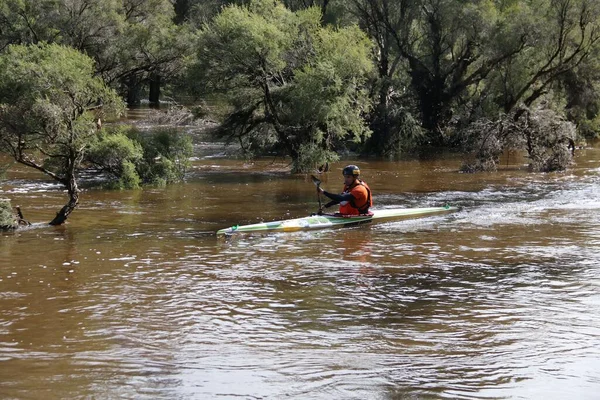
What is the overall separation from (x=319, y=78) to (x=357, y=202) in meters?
8.75

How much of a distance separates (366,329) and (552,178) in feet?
58.8

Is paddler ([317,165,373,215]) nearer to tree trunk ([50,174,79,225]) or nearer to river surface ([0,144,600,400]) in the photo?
river surface ([0,144,600,400])

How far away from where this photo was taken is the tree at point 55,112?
52.6 feet

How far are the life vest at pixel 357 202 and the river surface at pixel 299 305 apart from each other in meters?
0.61

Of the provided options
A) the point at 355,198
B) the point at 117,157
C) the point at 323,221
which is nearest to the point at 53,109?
the point at 323,221

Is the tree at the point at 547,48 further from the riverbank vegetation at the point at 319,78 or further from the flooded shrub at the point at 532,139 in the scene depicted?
the flooded shrub at the point at 532,139

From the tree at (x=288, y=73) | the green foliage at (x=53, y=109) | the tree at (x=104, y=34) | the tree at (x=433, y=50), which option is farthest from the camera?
the tree at (x=104, y=34)

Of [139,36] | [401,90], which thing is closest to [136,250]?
[401,90]

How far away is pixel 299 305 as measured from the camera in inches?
437

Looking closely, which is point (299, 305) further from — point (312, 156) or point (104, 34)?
point (104, 34)

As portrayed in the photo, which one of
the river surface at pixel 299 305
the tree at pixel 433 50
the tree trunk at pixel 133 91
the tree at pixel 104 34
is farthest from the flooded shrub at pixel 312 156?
the tree trunk at pixel 133 91

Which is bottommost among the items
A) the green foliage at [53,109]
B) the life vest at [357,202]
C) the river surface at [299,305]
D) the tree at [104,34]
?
the river surface at [299,305]

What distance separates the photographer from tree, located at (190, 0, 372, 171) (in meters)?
25.2

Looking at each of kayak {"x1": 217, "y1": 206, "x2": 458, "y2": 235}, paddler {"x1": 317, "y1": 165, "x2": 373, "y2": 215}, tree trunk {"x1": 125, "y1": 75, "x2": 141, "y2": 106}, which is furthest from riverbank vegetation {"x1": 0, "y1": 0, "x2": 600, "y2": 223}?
paddler {"x1": 317, "y1": 165, "x2": 373, "y2": 215}
